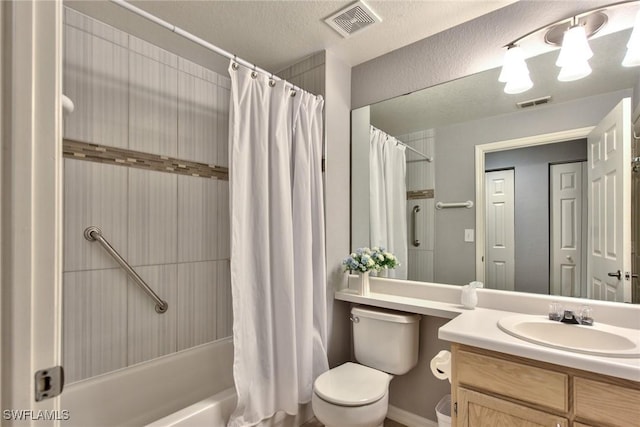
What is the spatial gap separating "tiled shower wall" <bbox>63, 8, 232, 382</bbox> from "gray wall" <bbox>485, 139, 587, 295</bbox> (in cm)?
189

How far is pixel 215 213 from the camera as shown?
2320 millimetres

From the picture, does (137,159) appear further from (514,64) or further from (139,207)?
(514,64)

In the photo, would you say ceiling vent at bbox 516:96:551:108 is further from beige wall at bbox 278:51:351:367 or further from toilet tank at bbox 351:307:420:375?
toilet tank at bbox 351:307:420:375

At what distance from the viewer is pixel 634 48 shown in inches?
53.4

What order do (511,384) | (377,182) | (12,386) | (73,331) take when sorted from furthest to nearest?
(377,182) → (73,331) → (511,384) → (12,386)

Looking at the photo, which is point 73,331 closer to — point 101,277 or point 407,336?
point 101,277

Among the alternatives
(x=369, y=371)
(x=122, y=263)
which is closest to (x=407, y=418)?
(x=369, y=371)

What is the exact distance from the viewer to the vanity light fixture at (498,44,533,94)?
1628 millimetres

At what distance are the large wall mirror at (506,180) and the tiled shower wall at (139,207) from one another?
1.09 metres

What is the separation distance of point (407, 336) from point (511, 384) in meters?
0.69

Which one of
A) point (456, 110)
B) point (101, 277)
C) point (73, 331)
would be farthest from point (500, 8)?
point (73, 331)

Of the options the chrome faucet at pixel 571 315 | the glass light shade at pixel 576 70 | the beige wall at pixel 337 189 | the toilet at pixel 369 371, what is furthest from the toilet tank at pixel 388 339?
the glass light shade at pixel 576 70

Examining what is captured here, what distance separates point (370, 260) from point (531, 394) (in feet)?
3.42

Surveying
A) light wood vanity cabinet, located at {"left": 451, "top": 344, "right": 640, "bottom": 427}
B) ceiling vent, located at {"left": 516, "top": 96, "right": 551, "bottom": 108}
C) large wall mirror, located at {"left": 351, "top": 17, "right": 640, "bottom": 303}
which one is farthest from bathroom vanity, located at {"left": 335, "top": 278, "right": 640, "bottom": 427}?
ceiling vent, located at {"left": 516, "top": 96, "right": 551, "bottom": 108}
